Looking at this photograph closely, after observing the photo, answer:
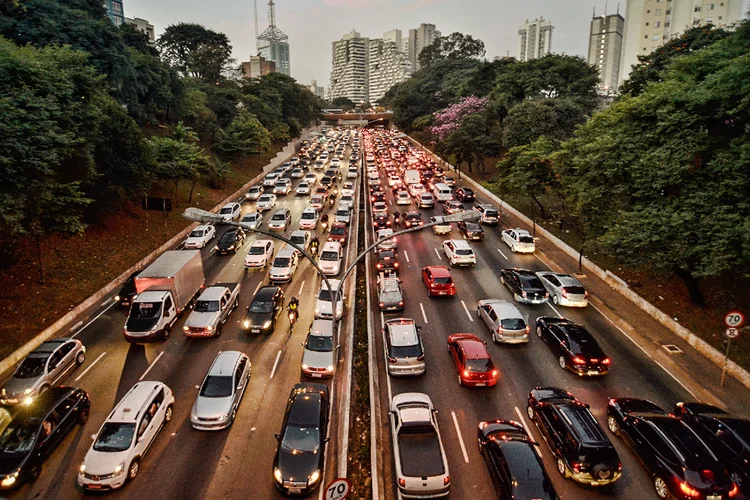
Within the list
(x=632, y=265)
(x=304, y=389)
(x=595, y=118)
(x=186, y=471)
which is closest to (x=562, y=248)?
(x=595, y=118)

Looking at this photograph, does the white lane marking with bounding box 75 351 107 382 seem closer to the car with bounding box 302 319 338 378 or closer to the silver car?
the silver car

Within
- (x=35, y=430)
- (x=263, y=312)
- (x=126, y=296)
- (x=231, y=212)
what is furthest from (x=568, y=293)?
(x=231, y=212)

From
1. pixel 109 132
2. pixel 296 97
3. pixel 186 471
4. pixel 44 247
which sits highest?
pixel 296 97

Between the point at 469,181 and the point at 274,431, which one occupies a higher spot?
the point at 469,181

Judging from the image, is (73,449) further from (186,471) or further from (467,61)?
(467,61)

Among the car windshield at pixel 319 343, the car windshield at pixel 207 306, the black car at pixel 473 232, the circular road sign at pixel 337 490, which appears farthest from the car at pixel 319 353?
the black car at pixel 473 232

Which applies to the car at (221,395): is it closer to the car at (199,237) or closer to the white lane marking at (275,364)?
the white lane marking at (275,364)
